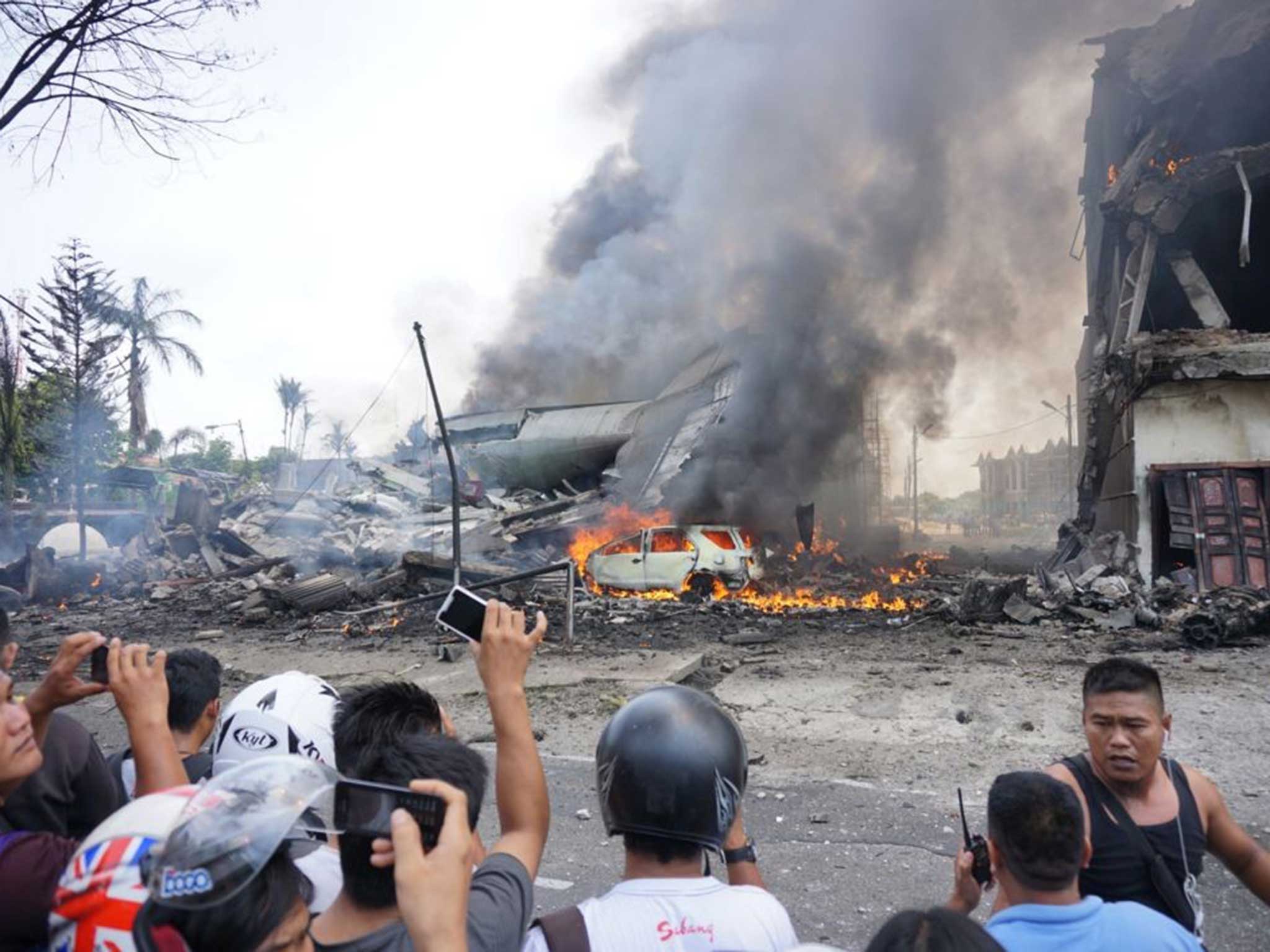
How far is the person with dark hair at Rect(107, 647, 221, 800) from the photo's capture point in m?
2.58

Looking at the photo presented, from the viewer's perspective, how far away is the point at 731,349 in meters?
21.1

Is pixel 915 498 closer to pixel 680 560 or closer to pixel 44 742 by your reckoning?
pixel 680 560

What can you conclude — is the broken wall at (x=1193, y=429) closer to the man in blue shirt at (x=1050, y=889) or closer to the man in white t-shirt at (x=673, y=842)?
the man in blue shirt at (x=1050, y=889)

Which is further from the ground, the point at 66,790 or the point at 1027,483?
the point at 1027,483

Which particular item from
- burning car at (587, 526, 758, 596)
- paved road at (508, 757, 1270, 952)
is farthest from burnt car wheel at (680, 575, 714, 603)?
paved road at (508, 757, 1270, 952)

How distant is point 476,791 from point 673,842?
42 cm

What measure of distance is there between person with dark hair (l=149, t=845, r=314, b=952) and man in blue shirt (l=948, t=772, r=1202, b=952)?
124 cm

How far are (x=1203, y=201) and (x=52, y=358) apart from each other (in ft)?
100

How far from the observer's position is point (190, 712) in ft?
8.53

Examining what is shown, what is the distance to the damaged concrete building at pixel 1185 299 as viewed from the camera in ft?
43.9

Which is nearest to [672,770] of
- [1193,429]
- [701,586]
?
[701,586]

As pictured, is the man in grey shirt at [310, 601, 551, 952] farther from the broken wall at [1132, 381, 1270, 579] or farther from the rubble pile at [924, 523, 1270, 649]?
the broken wall at [1132, 381, 1270, 579]

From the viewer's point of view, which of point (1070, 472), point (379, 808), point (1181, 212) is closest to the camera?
point (379, 808)

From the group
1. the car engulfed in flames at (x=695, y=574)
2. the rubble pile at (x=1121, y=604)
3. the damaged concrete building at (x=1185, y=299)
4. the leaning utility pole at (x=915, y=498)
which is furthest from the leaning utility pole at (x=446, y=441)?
the leaning utility pole at (x=915, y=498)
